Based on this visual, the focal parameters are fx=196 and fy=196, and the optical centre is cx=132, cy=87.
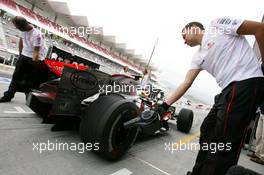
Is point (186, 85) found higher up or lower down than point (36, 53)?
lower down

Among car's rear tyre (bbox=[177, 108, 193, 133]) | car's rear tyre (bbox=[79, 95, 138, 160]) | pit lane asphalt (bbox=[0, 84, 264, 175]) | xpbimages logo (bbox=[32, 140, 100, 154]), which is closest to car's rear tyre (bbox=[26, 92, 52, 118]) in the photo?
pit lane asphalt (bbox=[0, 84, 264, 175])

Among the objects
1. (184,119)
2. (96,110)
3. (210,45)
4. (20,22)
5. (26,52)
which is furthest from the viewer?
(184,119)

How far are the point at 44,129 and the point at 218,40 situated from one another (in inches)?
87.8

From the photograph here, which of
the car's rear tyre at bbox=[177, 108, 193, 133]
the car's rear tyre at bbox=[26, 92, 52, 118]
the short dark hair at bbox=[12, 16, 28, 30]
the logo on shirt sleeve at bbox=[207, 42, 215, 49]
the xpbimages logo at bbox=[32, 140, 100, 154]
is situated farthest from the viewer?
the car's rear tyre at bbox=[177, 108, 193, 133]

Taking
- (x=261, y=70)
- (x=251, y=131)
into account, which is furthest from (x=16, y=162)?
(x=251, y=131)

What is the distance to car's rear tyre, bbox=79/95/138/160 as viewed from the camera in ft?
6.22

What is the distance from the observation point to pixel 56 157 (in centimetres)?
189

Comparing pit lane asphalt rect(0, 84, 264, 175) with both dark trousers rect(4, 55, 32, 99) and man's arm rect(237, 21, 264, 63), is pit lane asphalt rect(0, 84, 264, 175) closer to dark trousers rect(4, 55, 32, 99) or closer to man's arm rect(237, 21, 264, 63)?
dark trousers rect(4, 55, 32, 99)

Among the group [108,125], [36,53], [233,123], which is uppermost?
[36,53]

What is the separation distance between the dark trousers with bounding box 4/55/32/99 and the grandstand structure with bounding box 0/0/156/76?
719cm

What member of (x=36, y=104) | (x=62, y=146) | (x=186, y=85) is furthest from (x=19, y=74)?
(x=186, y=85)

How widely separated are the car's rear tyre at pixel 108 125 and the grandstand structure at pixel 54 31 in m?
8.43

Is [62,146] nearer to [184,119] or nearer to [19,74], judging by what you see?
[19,74]

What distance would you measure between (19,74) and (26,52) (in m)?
0.39
